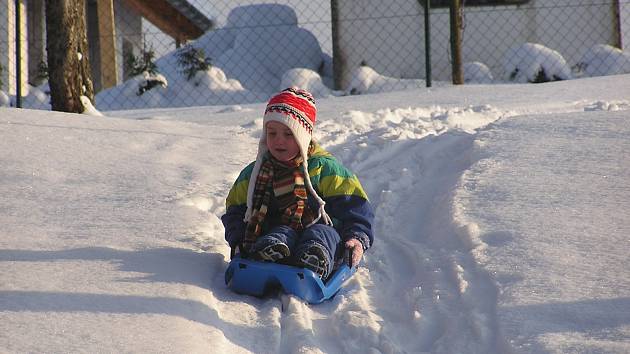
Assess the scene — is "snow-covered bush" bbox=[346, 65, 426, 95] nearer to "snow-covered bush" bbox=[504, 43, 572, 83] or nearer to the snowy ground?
"snow-covered bush" bbox=[504, 43, 572, 83]

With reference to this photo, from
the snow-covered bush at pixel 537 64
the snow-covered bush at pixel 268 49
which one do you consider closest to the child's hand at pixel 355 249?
the snow-covered bush at pixel 537 64

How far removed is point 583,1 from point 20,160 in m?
7.89

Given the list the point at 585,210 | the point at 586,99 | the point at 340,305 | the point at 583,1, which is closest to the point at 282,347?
the point at 340,305

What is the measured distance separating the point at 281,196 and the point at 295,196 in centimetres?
6

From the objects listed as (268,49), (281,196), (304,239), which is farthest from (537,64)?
(304,239)

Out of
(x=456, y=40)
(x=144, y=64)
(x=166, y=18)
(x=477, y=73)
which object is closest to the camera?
(x=456, y=40)

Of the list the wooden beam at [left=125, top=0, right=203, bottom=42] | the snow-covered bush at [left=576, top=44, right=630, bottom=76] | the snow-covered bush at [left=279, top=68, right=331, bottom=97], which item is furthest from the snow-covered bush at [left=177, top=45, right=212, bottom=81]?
the snow-covered bush at [left=576, top=44, right=630, bottom=76]

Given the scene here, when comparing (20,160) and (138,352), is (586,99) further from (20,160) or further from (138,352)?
(138,352)

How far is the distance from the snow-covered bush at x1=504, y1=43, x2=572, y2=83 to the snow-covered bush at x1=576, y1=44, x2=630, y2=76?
0.25 meters

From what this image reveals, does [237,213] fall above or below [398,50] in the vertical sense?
above

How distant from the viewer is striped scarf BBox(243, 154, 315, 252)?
295cm

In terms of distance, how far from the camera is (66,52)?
5.65 m

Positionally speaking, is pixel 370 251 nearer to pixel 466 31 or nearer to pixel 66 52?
pixel 66 52

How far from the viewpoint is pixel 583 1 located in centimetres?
1012
